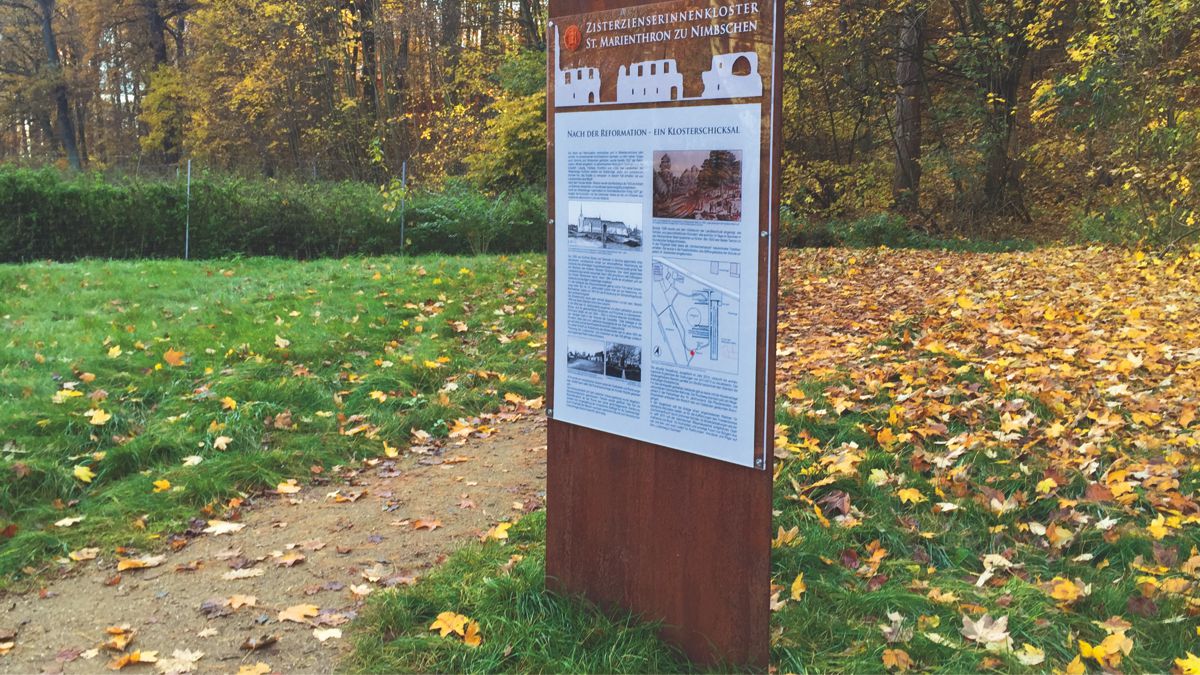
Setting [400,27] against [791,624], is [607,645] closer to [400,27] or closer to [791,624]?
[791,624]

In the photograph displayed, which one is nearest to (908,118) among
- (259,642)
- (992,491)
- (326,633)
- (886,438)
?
(886,438)

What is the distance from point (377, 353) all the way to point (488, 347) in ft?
3.18

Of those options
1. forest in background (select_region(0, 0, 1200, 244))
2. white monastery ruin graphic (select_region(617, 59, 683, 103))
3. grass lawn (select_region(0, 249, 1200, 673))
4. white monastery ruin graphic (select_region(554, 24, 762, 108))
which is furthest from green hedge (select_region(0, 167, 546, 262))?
white monastery ruin graphic (select_region(617, 59, 683, 103))

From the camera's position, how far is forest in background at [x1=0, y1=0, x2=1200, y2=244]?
11734mm

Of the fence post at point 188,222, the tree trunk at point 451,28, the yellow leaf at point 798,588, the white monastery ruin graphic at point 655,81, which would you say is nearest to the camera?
the white monastery ruin graphic at point 655,81

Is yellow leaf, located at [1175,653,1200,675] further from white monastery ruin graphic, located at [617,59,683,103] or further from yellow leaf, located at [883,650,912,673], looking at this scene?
white monastery ruin graphic, located at [617,59,683,103]

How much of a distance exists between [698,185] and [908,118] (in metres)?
18.4

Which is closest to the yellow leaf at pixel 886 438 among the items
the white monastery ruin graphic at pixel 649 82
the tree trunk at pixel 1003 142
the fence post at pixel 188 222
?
the white monastery ruin graphic at pixel 649 82

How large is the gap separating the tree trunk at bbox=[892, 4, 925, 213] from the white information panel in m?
17.5

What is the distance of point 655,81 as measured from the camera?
286 centimetres

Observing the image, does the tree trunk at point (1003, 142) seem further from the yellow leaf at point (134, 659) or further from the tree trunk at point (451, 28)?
the yellow leaf at point (134, 659)

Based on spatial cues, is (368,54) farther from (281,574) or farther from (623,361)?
(623,361)

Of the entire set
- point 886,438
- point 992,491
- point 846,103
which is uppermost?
point 846,103

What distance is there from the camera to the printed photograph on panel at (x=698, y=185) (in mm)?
2688
